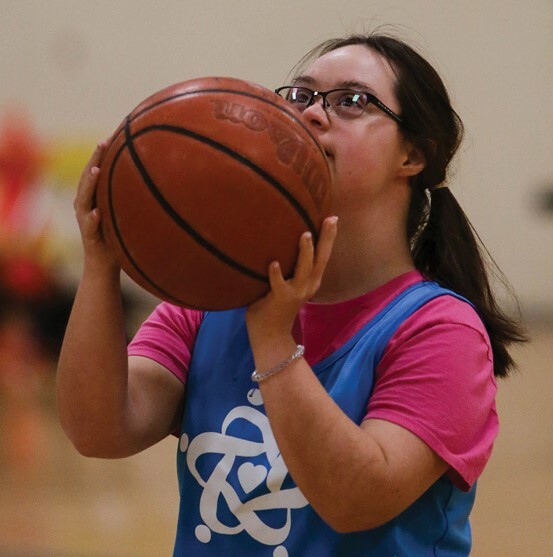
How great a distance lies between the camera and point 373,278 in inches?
62.1

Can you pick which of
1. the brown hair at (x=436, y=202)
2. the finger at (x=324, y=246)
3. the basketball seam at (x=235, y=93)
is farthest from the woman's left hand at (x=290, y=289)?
the brown hair at (x=436, y=202)

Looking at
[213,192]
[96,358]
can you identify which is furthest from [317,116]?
[96,358]

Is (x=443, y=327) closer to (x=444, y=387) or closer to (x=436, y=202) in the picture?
(x=444, y=387)

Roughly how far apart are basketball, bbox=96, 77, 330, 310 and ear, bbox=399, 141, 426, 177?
0.96 ft

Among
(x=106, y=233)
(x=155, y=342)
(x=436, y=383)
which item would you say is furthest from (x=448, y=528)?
(x=106, y=233)

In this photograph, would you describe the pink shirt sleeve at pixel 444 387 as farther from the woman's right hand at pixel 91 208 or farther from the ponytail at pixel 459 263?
the woman's right hand at pixel 91 208

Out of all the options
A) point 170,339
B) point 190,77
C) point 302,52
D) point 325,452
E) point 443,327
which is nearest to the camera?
point 325,452

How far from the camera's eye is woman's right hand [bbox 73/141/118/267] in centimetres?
140

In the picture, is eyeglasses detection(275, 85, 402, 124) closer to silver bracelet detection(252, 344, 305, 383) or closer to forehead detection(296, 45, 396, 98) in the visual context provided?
forehead detection(296, 45, 396, 98)

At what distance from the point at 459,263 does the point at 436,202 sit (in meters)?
0.13

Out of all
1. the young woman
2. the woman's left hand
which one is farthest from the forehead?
the woman's left hand

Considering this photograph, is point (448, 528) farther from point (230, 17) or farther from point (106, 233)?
point (230, 17)

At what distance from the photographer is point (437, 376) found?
4.39 ft

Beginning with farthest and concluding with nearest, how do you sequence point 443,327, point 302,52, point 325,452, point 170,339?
1. point 302,52
2. point 170,339
3. point 443,327
4. point 325,452
